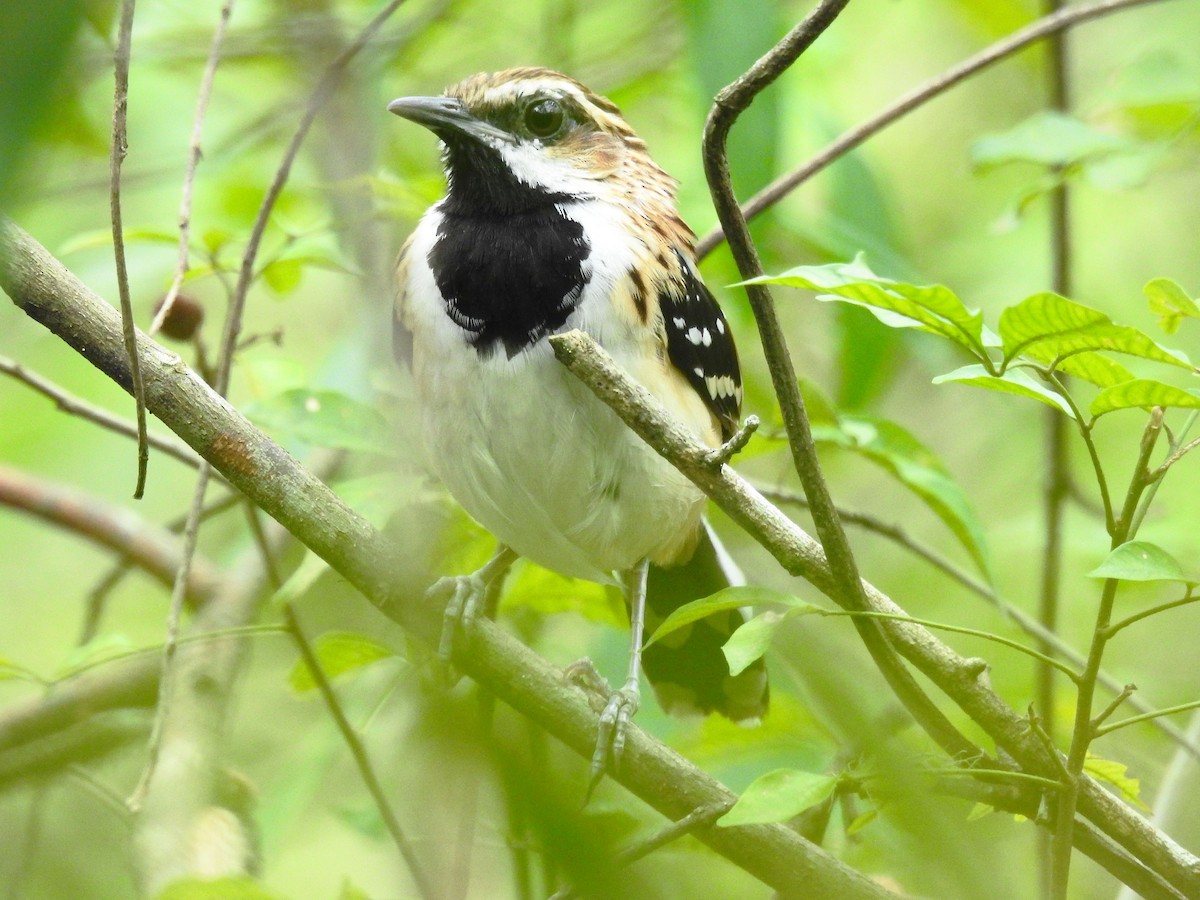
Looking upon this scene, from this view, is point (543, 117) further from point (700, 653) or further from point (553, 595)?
point (700, 653)

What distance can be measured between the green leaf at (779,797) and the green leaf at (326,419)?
4.92ft

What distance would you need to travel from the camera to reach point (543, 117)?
3654 millimetres

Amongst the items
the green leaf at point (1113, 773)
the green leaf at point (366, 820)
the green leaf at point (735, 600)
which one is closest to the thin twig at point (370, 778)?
the green leaf at point (366, 820)

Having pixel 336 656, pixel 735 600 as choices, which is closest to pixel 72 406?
pixel 336 656

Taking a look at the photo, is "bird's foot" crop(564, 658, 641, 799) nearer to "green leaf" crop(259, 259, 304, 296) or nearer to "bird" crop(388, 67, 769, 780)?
"bird" crop(388, 67, 769, 780)

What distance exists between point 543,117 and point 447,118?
0.99 feet

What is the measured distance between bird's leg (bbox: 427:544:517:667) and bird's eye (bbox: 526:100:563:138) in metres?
1.24

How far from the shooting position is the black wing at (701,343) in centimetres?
335

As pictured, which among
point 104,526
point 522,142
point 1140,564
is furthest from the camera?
point 104,526

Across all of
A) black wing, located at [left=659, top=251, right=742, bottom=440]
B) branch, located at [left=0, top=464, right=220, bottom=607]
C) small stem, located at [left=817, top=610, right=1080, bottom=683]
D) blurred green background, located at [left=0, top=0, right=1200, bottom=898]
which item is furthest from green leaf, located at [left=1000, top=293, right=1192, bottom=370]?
branch, located at [left=0, top=464, right=220, bottom=607]

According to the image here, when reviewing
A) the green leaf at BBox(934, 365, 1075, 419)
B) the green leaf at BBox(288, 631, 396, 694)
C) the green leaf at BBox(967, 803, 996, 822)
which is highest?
the green leaf at BBox(934, 365, 1075, 419)

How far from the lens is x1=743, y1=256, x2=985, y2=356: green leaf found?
1.94 metres

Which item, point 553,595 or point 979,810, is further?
point 553,595

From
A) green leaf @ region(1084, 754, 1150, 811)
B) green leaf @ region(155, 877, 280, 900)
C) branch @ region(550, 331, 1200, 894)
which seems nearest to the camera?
green leaf @ region(155, 877, 280, 900)
